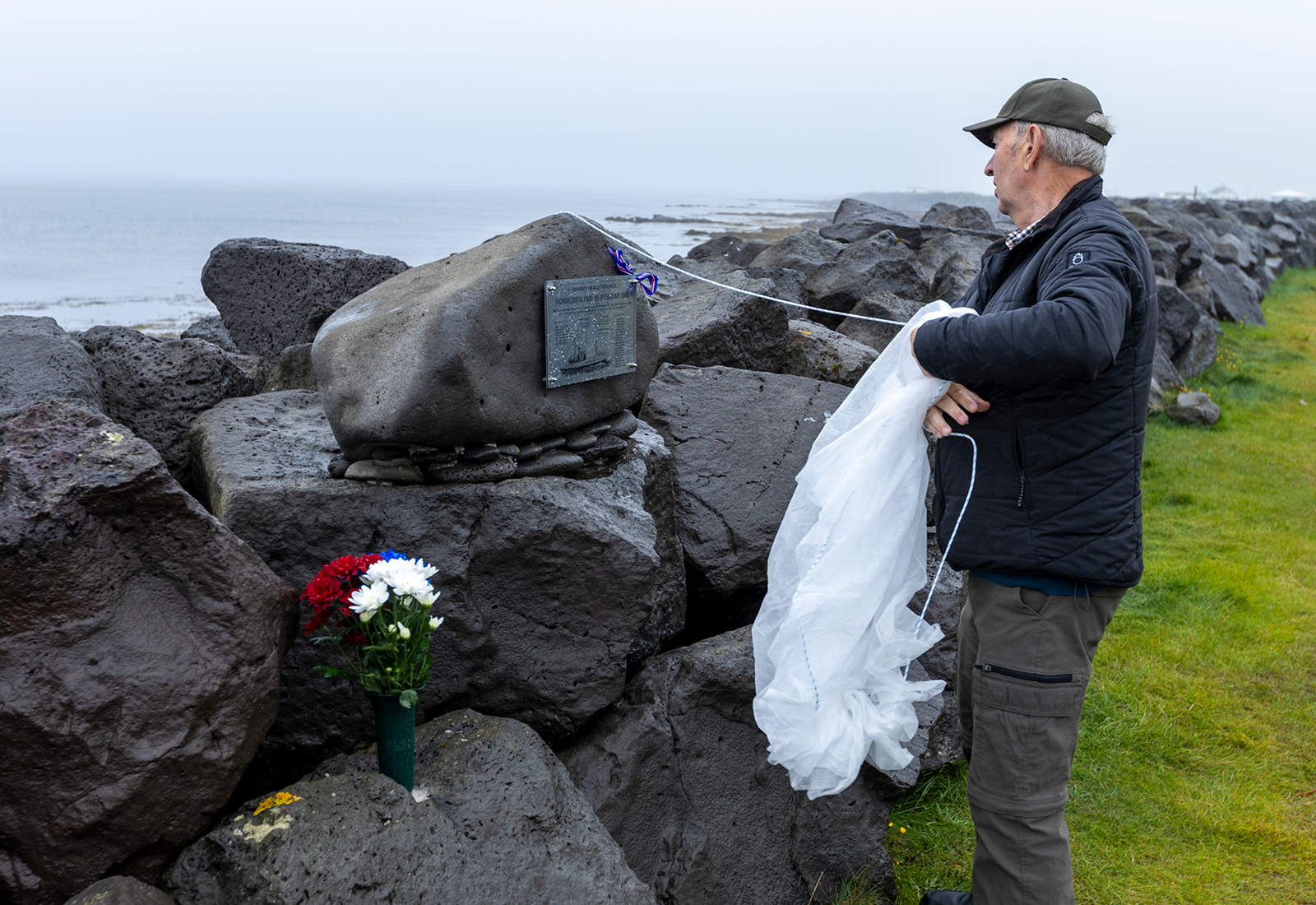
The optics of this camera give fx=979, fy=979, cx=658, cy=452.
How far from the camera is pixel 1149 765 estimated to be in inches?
177

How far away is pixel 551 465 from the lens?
3771mm

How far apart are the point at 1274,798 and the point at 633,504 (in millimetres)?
3072

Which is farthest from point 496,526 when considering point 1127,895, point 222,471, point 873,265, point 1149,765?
point 873,265

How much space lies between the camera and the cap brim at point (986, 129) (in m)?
2.82

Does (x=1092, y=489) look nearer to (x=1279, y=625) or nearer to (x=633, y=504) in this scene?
(x=633, y=504)

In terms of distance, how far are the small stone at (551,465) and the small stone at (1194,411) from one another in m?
8.79

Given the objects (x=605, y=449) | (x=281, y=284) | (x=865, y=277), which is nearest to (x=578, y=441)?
(x=605, y=449)

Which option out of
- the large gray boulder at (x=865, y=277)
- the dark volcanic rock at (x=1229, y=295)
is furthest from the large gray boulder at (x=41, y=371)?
the dark volcanic rock at (x=1229, y=295)

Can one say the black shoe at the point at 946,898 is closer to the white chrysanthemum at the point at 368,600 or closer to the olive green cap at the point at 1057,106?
the white chrysanthemum at the point at 368,600

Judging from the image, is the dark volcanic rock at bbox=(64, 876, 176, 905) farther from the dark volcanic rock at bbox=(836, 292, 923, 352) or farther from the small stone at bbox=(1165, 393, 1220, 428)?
the small stone at bbox=(1165, 393, 1220, 428)

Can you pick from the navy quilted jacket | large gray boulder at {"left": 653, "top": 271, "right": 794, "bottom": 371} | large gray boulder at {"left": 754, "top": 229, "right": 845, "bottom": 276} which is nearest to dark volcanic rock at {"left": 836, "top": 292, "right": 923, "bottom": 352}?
large gray boulder at {"left": 653, "top": 271, "right": 794, "bottom": 371}

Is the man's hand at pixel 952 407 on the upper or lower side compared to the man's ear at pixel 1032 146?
lower

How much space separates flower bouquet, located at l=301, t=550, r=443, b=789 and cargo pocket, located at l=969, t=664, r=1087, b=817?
1596mm

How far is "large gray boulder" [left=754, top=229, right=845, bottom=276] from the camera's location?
1054 centimetres
